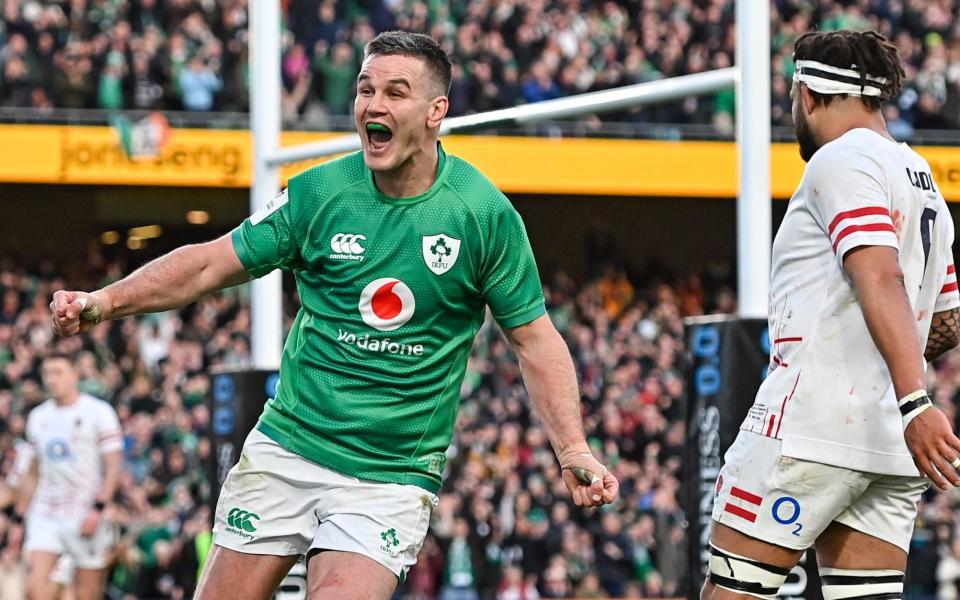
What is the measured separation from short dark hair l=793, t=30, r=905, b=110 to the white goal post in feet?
4.53

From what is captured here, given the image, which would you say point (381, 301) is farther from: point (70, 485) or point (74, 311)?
point (70, 485)

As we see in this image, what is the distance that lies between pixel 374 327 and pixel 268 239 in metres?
0.38

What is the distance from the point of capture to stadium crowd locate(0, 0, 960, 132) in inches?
841

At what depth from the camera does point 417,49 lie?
476cm

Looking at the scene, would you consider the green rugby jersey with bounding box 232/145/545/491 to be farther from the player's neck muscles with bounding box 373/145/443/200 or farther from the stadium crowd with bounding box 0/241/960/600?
the stadium crowd with bounding box 0/241/960/600

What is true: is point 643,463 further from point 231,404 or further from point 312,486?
point 312,486

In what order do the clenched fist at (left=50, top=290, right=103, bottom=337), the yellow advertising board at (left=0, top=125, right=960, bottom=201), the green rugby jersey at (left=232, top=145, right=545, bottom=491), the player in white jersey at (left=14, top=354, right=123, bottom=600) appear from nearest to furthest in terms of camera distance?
1. the clenched fist at (left=50, top=290, right=103, bottom=337)
2. the green rugby jersey at (left=232, top=145, right=545, bottom=491)
3. the player in white jersey at (left=14, top=354, right=123, bottom=600)
4. the yellow advertising board at (left=0, top=125, right=960, bottom=201)

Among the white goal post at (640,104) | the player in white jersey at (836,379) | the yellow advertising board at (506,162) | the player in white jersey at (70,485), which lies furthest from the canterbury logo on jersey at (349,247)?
the yellow advertising board at (506,162)

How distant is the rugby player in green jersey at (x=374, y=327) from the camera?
183 inches

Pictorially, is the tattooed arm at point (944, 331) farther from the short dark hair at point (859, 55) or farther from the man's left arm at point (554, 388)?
the man's left arm at point (554, 388)

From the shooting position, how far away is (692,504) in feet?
20.9

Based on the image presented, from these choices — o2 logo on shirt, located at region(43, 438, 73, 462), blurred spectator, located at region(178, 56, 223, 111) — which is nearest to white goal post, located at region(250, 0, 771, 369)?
o2 logo on shirt, located at region(43, 438, 73, 462)

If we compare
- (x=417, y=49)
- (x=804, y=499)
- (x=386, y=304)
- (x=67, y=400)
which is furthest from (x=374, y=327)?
(x=67, y=400)

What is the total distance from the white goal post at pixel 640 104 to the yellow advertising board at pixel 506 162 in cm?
1156
